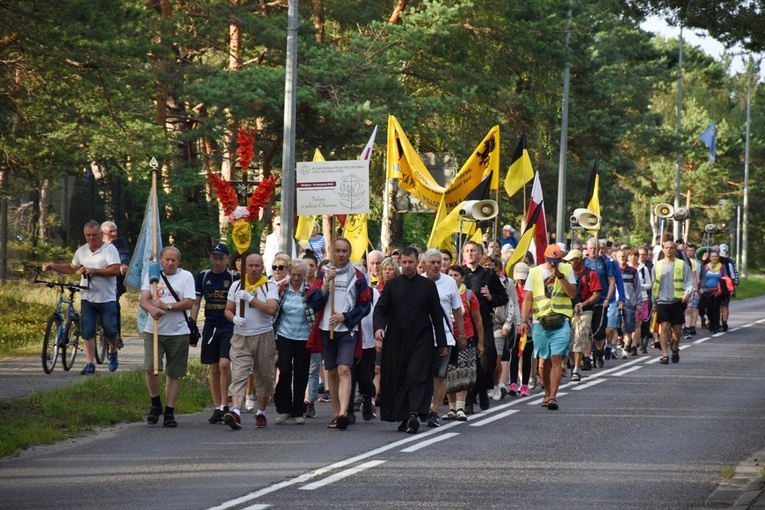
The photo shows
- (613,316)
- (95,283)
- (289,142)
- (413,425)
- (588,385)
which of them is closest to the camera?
(413,425)

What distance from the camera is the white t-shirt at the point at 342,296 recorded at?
1380cm

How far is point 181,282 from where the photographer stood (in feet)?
43.7

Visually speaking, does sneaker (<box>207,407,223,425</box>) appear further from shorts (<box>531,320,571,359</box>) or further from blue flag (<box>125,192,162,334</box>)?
shorts (<box>531,320,571,359</box>)

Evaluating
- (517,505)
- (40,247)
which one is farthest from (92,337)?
(40,247)

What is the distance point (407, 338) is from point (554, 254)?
274 cm

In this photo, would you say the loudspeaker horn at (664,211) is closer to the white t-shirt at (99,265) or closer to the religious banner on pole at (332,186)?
the religious banner on pole at (332,186)

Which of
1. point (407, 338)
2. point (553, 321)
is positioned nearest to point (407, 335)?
point (407, 338)

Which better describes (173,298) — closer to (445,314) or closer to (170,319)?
(170,319)

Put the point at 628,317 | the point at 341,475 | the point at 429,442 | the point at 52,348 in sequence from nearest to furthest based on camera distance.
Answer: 1. the point at 341,475
2. the point at 429,442
3. the point at 52,348
4. the point at 628,317

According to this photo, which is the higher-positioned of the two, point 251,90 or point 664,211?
point 251,90

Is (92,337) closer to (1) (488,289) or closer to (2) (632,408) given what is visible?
(1) (488,289)

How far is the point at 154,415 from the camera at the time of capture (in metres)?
13.6

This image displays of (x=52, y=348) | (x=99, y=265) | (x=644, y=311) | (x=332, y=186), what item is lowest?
(x=52, y=348)

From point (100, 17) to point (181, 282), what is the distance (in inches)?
277
